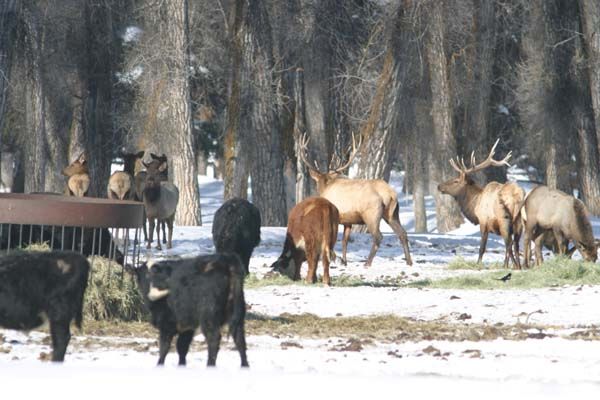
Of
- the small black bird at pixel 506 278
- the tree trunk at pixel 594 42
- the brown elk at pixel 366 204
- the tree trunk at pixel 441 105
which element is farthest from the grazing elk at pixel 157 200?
the tree trunk at pixel 441 105

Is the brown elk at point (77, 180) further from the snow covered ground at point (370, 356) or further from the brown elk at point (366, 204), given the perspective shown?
the brown elk at point (366, 204)

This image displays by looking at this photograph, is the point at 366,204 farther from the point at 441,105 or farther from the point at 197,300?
the point at 441,105

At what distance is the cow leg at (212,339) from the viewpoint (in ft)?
27.3

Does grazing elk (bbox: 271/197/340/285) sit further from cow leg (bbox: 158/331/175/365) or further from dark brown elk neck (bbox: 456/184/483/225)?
cow leg (bbox: 158/331/175/365)

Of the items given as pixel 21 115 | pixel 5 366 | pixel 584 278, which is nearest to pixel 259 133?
pixel 584 278

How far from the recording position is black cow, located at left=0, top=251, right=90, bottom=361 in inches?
337

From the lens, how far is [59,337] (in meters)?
8.51

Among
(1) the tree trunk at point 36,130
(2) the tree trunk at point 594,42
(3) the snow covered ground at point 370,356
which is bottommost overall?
(3) the snow covered ground at point 370,356

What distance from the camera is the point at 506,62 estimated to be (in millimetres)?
38625

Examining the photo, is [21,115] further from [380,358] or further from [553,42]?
[380,358]

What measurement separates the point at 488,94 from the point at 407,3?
31.9 feet

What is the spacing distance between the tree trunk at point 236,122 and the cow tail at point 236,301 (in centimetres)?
1803

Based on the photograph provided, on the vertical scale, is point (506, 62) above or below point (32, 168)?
above

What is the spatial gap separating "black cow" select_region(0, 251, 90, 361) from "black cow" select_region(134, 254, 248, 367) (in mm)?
515
